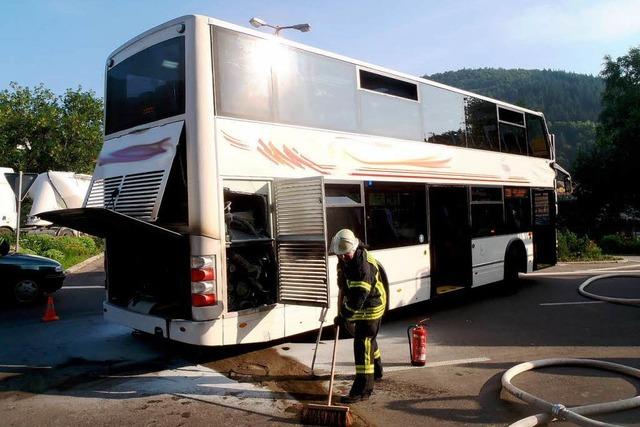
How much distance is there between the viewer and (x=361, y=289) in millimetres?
4910

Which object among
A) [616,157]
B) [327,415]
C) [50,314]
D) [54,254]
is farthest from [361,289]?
[616,157]

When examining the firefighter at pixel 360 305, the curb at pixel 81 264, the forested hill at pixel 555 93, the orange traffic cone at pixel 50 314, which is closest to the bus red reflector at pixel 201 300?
the firefighter at pixel 360 305

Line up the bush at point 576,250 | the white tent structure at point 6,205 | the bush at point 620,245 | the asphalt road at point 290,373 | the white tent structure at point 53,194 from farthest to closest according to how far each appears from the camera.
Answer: the bush at point 620,245
the white tent structure at point 53,194
the white tent structure at point 6,205
the bush at point 576,250
the asphalt road at point 290,373

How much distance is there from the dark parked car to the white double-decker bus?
4149 millimetres

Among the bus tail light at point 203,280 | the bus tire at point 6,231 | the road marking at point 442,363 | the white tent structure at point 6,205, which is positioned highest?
the white tent structure at point 6,205

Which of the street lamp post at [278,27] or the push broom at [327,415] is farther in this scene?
the street lamp post at [278,27]

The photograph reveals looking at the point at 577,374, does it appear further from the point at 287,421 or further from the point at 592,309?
the point at 592,309

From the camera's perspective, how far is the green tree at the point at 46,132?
27859 millimetres

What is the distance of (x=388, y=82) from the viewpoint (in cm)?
810

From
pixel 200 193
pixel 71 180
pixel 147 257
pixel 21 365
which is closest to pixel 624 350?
pixel 200 193

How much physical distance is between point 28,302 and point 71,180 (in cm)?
1397

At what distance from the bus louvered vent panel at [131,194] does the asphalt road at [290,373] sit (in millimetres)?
1928

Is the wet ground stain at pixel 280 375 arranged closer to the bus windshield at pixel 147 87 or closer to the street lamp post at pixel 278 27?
the bus windshield at pixel 147 87

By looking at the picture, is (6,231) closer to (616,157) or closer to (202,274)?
(202,274)
